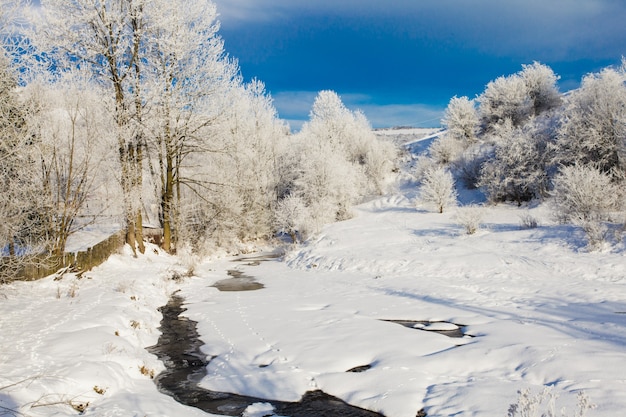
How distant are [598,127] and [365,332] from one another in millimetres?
21341

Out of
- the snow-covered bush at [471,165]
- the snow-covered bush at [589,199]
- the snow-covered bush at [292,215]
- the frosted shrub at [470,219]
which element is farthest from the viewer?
the snow-covered bush at [471,165]

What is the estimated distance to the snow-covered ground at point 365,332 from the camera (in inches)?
203

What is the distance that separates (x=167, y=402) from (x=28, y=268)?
8.27 meters

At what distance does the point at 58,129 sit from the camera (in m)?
12.9

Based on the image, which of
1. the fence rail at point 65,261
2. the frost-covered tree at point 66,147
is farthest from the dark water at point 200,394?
the frost-covered tree at point 66,147

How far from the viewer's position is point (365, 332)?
8070 millimetres

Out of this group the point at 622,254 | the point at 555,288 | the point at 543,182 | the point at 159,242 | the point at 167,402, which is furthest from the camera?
the point at 543,182

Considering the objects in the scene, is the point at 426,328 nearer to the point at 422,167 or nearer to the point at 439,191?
the point at 439,191

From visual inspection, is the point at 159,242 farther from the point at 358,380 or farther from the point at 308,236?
the point at 358,380

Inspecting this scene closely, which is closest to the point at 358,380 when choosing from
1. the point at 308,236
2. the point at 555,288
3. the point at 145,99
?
the point at 555,288

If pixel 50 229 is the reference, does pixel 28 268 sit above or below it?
below

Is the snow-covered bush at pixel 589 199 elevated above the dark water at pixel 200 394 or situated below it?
above

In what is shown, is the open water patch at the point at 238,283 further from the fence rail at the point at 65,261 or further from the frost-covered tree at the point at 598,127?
the frost-covered tree at the point at 598,127

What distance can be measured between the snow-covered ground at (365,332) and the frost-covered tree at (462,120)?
27.5m
